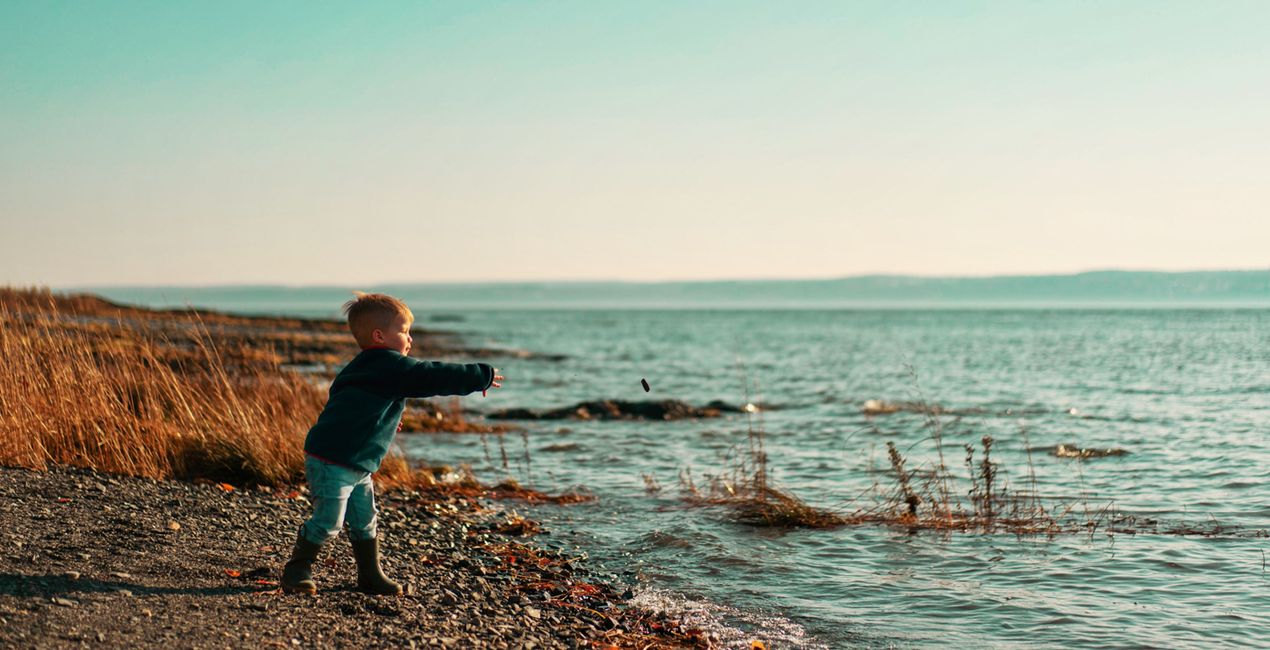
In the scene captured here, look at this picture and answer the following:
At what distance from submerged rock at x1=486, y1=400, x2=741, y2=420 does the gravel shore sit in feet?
39.9

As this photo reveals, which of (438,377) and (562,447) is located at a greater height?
(438,377)

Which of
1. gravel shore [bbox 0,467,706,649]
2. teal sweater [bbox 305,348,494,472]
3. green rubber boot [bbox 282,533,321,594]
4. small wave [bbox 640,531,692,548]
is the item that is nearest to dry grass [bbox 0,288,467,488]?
gravel shore [bbox 0,467,706,649]

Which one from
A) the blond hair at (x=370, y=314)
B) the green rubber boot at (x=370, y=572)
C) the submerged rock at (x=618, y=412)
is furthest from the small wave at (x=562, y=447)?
the blond hair at (x=370, y=314)

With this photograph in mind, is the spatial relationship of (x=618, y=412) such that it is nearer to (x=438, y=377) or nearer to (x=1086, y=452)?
(x=1086, y=452)

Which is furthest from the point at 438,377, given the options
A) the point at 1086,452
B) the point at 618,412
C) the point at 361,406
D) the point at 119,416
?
the point at 618,412

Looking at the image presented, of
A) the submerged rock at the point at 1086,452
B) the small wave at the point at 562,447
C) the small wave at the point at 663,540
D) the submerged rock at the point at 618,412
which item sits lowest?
the submerged rock at the point at 618,412

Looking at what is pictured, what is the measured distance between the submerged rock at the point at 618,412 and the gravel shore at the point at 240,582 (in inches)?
479

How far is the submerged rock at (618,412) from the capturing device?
21.6 metres

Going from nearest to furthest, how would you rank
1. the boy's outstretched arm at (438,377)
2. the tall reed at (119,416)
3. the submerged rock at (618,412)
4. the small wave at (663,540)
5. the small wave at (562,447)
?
the boy's outstretched arm at (438,377) → the tall reed at (119,416) → the small wave at (663,540) → the small wave at (562,447) → the submerged rock at (618,412)

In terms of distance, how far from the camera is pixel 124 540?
6.89 meters

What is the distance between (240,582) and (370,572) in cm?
81

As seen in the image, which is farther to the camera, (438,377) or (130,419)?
(130,419)

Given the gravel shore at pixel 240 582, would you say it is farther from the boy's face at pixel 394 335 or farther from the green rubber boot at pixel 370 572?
the boy's face at pixel 394 335

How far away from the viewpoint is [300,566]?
240 inches
